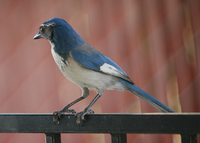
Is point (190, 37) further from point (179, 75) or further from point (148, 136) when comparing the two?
point (148, 136)

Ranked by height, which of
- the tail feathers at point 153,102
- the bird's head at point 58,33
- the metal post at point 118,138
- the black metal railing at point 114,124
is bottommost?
the metal post at point 118,138

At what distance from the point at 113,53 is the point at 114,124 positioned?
105 cm

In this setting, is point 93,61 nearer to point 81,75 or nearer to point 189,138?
point 81,75

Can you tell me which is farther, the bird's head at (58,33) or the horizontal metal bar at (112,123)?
the bird's head at (58,33)

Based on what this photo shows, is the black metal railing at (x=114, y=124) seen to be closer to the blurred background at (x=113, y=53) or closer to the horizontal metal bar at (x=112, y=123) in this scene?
the horizontal metal bar at (x=112, y=123)

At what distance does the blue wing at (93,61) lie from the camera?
1026 mm

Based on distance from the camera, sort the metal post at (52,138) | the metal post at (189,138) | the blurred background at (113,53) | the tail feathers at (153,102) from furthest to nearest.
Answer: the blurred background at (113,53)
the tail feathers at (153,102)
the metal post at (52,138)
the metal post at (189,138)

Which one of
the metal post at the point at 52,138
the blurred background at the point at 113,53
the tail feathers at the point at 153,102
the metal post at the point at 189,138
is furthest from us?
the blurred background at the point at 113,53

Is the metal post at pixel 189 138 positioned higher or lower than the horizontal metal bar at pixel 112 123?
lower

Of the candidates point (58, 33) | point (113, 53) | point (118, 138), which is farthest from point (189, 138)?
point (113, 53)

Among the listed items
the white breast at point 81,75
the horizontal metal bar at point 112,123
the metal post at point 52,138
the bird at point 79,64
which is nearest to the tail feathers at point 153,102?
the bird at point 79,64

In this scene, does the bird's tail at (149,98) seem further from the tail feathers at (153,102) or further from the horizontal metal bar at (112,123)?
the horizontal metal bar at (112,123)

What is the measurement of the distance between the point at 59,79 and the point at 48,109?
0.24 metres

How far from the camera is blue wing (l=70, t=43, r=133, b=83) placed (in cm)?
103
